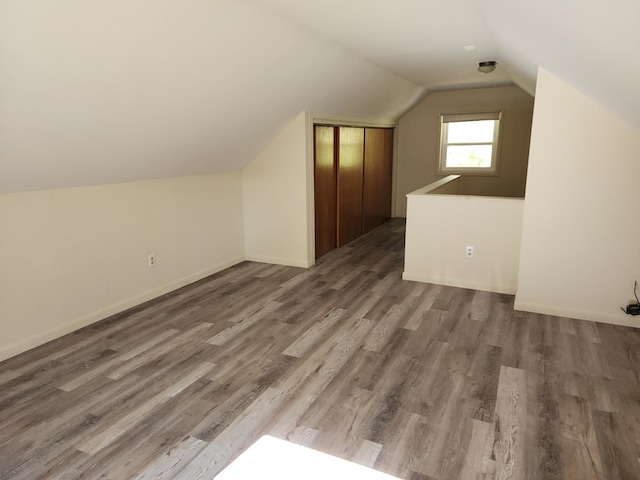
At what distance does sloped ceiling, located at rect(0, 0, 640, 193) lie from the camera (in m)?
1.85

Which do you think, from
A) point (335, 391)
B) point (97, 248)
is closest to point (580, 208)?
point (335, 391)

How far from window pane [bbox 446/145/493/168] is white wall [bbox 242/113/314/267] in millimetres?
3450

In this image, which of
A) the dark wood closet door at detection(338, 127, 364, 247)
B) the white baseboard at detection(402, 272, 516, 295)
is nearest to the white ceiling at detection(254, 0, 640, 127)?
the dark wood closet door at detection(338, 127, 364, 247)

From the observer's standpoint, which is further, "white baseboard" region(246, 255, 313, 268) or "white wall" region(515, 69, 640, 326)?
"white baseboard" region(246, 255, 313, 268)

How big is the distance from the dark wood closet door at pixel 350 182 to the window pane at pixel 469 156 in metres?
1.99

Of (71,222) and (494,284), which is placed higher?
(71,222)

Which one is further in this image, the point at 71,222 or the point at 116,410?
the point at 71,222

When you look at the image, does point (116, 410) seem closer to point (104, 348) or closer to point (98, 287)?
point (104, 348)

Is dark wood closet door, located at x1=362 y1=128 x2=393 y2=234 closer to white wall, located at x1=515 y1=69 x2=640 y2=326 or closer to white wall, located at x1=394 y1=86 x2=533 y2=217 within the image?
white wall, located at x1=394 y1=86 x2=533 y2=217

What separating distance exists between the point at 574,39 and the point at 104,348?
332 centimetres

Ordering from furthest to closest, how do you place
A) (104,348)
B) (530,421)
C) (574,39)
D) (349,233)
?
(349,233), (104,348), (530,421), (574,39)

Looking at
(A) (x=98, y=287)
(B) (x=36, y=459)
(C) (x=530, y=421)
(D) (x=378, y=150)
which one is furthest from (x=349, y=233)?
(B) (x=36, y=459)

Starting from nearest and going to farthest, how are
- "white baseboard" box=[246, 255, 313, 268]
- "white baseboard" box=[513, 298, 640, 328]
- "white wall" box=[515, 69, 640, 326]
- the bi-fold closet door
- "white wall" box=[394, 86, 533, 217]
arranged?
"white wall" box=[515, 69, 640, 326] < "white baseboard" box=[513, 298, 640, 328] < "white baseboard" box=[246, 255, 313, 268] < the bi-fold closet door < "white wall" box=[394, 86, 533, 217]

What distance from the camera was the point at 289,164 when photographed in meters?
4.70
